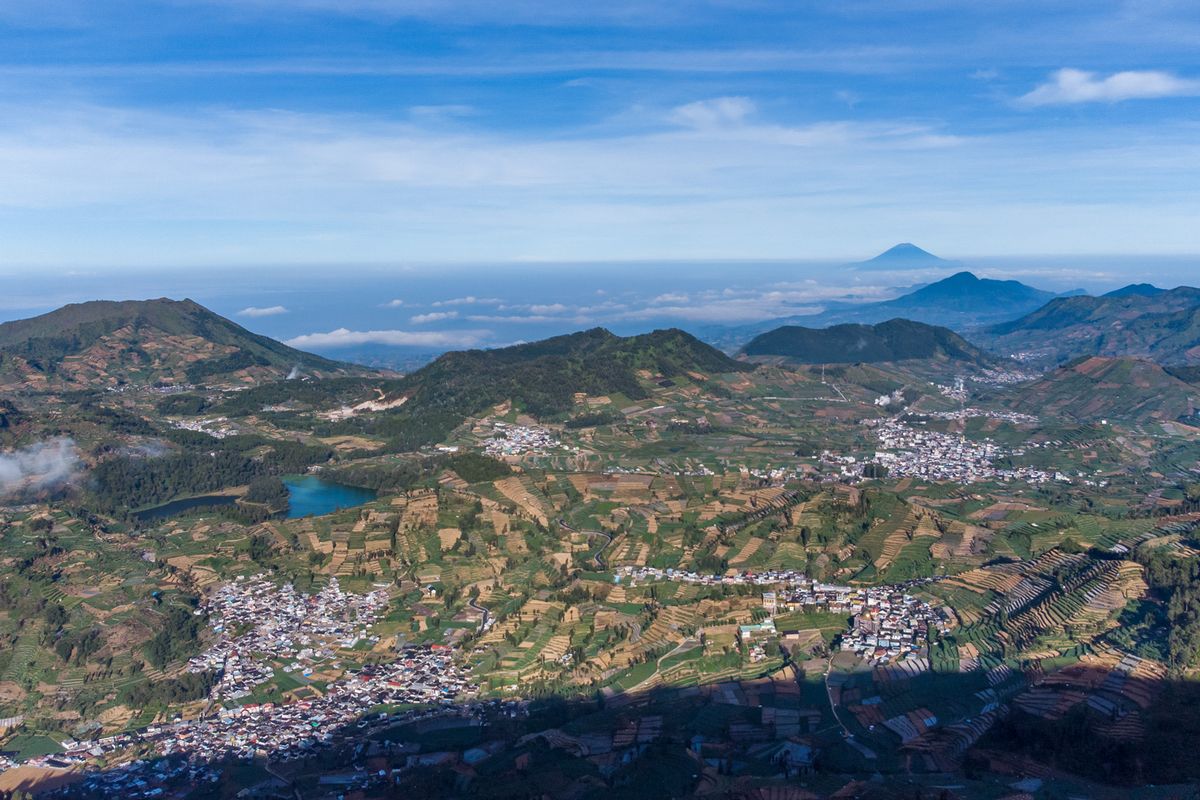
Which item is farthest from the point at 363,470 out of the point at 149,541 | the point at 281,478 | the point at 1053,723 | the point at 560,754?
Result: the point at 1053,723

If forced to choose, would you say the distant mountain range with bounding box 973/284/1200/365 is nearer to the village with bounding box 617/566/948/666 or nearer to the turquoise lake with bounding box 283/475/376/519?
the village with bounding box 617/566/948/666

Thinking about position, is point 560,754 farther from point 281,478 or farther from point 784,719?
point 281,478

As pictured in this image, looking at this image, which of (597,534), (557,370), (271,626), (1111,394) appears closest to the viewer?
(271,626)

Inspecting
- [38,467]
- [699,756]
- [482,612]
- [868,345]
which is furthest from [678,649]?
[868,345]

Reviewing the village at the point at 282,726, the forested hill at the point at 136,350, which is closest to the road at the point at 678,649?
the village at the point at 282,726

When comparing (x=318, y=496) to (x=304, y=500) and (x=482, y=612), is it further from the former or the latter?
(x=482, y=612)
